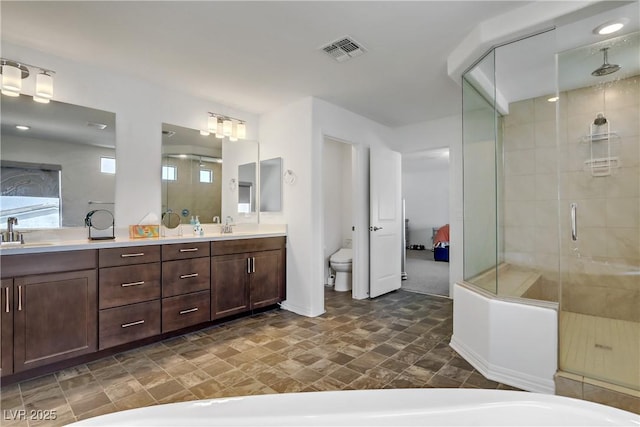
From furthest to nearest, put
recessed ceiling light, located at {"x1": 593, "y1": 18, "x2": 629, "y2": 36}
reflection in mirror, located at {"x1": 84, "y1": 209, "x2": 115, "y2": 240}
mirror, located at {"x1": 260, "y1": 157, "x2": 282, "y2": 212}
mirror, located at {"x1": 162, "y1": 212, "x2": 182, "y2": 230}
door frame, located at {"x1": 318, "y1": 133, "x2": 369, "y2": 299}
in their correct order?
door frame, located at {"x1": 318, "y1": 133, "x2": 369, "y2": 299} → mirror, located at {"x1": 260, "y1": 157, "x2": 282, "y2": 212} → mirror, located at {"x1": 162, "y1": 212, "x2": 182, "y2": 230} → reflection in mirror, located at {"x1": 84, "y1": 209, "x2": 115, "y2": 240} → recessed ceiling light, located at {"x1": 593, "y1": 18, "x2": 629, "y2": 36}

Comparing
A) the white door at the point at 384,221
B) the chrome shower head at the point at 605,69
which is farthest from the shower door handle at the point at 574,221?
the white door at the point at 384,221

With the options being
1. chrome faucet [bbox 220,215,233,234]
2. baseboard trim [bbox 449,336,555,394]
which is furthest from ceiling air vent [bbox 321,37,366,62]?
baseboard trim [bbox 449,336,555,394]

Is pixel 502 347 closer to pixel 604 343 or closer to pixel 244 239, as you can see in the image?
pixel 604 343

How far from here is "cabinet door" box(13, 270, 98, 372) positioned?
6.19 feet

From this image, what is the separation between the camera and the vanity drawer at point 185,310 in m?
2.53

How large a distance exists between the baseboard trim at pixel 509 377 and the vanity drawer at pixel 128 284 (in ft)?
8.32

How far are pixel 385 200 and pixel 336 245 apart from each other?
1.19 m

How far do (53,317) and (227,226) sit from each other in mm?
1710

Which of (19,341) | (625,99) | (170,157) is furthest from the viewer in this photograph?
(170,157)

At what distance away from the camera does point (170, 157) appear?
3.04 meters

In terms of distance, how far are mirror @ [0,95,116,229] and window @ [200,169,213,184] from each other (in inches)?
33.3

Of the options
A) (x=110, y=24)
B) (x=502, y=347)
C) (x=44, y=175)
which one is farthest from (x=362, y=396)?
(x=44, y=175)

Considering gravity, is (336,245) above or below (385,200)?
below

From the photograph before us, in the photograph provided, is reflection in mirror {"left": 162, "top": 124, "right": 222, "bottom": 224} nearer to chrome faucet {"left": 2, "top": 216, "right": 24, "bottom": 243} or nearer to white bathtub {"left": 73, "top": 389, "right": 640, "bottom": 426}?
chrome faucet {"left": 2, "top": 216, "right": 24, "bottom": 243}
